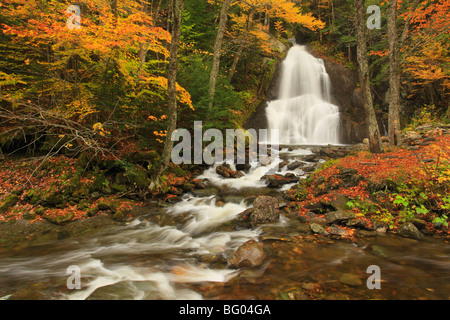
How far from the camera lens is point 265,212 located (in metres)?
6.17

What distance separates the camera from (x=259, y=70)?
19.9 m

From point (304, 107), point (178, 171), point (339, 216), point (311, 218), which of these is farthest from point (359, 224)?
point (304, 107)

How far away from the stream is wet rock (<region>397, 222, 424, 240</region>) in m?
0.16

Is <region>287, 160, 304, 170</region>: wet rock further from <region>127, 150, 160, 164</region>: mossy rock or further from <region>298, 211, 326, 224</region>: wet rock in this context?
<region>127, 150, 160, 164</region>: mossy rock

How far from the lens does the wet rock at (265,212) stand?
611 centimetres

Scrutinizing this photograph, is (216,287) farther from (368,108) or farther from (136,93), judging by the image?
(368,108)

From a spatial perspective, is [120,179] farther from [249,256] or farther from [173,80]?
[249,256]

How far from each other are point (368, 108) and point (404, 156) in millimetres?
2127

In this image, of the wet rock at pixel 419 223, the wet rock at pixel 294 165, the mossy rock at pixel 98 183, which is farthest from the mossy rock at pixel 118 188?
the wet rock at pixel 419 223

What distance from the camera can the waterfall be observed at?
16969mm

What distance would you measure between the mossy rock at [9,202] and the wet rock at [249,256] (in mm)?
6290

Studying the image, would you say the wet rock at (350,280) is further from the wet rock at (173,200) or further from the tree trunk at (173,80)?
the tree trunk at (173,80)

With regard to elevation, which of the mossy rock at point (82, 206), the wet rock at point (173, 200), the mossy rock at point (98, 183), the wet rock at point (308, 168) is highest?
the wet rock at point (308, 168)

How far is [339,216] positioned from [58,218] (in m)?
7.35
